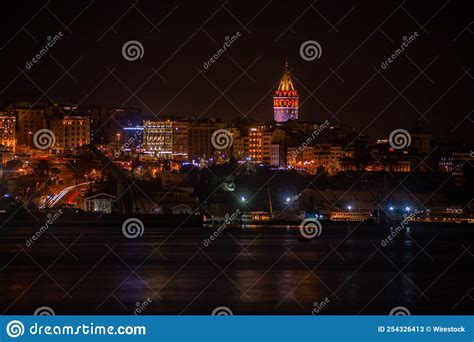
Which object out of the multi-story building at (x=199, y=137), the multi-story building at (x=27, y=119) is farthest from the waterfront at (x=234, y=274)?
the multi-story building at (x=199, y=137)

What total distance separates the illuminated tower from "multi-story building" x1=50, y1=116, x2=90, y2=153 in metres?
25.1

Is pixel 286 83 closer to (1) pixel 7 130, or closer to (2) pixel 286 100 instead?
(2) pixel 286 100

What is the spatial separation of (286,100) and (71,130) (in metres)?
26.9

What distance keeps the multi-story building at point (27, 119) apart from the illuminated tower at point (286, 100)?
25.3m

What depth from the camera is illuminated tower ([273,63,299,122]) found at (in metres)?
87.2

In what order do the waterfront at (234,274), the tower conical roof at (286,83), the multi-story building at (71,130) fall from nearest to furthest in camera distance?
the waterfront at (234,274)
the multi-story building at (71,130)
the tower conical roof at (286,83)

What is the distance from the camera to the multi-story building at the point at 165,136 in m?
72.4

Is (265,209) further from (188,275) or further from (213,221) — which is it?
(188,275)

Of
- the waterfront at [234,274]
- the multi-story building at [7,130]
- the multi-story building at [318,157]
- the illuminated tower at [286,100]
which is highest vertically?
the illuminated tower at [286,100]

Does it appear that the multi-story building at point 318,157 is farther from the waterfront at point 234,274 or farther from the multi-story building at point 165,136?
the waterfront at point 234,274

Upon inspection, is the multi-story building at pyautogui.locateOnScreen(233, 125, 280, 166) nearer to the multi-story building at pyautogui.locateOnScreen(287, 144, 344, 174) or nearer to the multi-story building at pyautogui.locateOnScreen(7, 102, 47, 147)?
the multi-story building at pyautogui.locateOnScreen(287, 144, 344, 174)

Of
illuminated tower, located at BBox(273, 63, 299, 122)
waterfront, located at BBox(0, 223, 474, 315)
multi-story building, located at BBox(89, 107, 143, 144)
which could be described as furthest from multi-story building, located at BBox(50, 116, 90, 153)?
waterfront, located at BBox(0, 223, 474, 315)

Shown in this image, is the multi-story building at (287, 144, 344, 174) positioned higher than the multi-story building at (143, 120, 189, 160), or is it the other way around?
the multi-story building at (143, 120, 189, 160)

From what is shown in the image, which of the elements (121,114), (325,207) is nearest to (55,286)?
(325,207)
